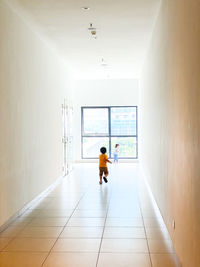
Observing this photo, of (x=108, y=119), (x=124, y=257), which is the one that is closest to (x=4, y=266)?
(x=124, y=257)

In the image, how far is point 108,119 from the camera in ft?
53.6

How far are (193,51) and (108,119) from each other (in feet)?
43.1

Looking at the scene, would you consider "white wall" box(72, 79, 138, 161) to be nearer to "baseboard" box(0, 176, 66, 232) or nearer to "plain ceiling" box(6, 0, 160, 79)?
"plain ceiling" box(6, 0, 160, 79)

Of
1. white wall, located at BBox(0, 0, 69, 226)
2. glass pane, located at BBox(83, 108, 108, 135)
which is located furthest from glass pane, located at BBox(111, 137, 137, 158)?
white wall, located at BBox(0, 0, 69, 226)

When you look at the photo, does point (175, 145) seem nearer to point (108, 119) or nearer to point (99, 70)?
point (99, 70)

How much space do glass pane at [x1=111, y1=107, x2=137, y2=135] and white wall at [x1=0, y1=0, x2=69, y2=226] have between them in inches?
249

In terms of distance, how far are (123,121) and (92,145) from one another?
173 cm

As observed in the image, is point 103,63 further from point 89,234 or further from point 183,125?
point 183,125

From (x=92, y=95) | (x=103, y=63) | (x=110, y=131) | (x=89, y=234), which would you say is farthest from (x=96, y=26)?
(x=110, y=131)

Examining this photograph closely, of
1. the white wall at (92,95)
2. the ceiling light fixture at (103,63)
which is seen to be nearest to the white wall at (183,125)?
the ceiling light fixture at (103,63)

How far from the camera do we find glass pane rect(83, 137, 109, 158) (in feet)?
53.5

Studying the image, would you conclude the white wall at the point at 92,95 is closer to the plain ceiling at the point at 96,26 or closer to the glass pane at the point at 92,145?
the glass pane at the point at 92,145

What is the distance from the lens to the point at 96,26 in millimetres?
7352

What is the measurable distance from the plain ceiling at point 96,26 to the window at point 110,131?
475cm
